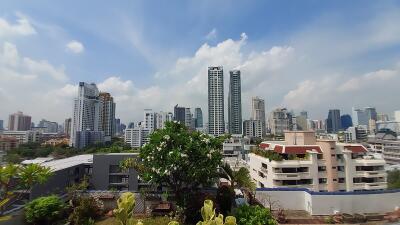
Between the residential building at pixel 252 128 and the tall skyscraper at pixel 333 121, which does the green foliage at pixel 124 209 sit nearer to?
the residential building at pixel 252 128

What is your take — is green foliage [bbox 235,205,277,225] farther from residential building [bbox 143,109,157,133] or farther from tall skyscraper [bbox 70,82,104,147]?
residential building [bbox 143,109,157,133]

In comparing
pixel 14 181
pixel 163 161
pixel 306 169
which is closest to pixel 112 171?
pixel 14 181

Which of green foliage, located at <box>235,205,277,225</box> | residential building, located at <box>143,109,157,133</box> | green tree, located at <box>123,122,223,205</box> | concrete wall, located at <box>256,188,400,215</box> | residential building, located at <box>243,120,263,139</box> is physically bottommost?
concrete wall, located at <box>256,188,400,215</box>

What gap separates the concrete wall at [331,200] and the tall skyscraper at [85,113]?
81.5m

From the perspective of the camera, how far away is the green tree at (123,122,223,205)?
36.8ft

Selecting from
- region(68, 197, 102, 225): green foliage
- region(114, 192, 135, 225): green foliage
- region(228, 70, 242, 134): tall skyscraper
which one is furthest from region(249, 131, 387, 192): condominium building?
region(228, 70, 242, 134): tall skyscraper

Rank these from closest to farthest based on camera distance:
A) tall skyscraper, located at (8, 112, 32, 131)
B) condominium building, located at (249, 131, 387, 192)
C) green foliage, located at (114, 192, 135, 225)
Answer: green foliage, located at (114, 192, 135, 225)
condominium building, located at (249, 131, 387, 192)
tall skyscraper, located at (8, 112, 32, 131)

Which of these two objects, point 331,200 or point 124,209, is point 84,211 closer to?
point 124,209

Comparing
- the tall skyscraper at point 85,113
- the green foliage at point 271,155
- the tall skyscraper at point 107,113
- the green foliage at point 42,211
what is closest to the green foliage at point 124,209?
the green foliage at point 42,211

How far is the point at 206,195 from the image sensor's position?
12.3m

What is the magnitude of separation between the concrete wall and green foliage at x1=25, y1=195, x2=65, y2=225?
9.95 metres

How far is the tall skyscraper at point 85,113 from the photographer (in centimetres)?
8907

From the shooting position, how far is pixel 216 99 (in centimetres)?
10056

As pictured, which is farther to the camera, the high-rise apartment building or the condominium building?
the high-rise apartment building
